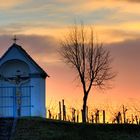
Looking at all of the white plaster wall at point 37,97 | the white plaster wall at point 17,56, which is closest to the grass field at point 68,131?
the white plaster wall at point 37,97

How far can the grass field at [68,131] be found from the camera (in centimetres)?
4807

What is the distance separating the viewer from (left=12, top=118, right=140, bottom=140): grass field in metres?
48.1

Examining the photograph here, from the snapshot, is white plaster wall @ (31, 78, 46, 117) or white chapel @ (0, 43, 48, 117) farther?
white plaster wall @ (31, 78, 46, 117)

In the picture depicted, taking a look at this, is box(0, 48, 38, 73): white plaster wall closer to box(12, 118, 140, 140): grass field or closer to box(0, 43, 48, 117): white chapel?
box(0, 43, 48, 117): white chapel

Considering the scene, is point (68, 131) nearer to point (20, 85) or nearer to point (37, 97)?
point (37, 97)

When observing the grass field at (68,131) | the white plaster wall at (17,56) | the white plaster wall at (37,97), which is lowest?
the grass field at (68,131)

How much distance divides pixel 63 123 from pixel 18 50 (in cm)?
998

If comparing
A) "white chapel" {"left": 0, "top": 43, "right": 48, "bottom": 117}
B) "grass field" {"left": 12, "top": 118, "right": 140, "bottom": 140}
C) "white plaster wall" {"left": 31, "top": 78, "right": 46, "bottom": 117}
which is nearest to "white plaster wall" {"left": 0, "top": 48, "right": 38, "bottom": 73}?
"white chapel" {"left": 0, "top": 43, "right": 48, "bottom": 117}

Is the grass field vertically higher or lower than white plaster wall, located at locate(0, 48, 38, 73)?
lower

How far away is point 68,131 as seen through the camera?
49375 mm

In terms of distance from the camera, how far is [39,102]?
59.7 meters

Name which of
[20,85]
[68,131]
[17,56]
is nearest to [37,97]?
[20,85]

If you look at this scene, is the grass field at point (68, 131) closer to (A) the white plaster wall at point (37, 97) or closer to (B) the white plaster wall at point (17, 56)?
(A) the white plaster wall at point (37, 97)

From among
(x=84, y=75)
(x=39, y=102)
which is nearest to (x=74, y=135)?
(x=39, y=102)
